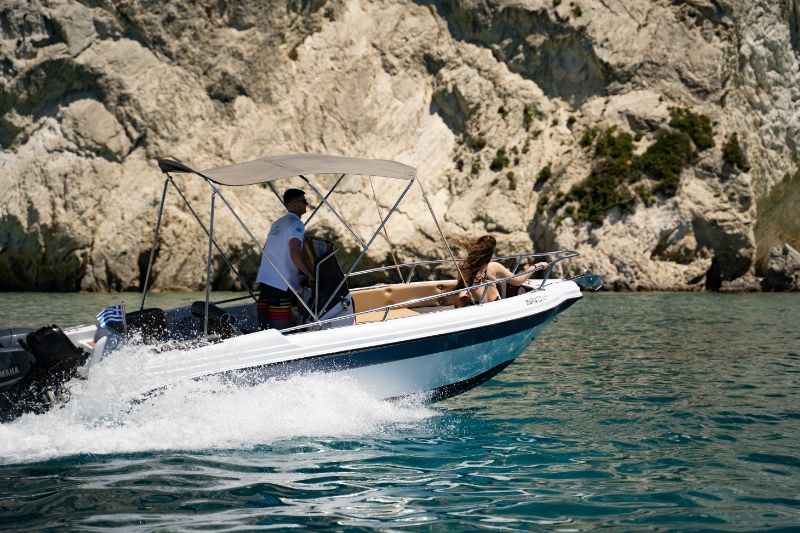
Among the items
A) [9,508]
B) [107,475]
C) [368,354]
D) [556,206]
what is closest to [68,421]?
[107,475]

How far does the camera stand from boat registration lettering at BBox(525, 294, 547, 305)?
360 inches

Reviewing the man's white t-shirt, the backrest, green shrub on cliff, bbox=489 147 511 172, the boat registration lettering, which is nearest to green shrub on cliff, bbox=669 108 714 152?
green shrub on cliff, bbox=489 147 511 172

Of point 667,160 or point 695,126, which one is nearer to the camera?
point 667,160

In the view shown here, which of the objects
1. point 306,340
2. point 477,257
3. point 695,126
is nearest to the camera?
point 306,340

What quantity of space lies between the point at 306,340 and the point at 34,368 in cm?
241

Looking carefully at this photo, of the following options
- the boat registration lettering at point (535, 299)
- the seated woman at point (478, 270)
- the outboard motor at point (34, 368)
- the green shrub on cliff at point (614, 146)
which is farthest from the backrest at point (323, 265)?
the green shrub on cliff at point (614, 146)

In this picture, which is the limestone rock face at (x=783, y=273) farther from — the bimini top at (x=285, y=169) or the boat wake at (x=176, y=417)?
the boat wake at (x=176, y=417)

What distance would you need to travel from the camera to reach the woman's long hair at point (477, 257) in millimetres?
9484

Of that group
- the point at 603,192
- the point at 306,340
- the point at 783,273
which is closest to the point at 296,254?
the point at 306,340

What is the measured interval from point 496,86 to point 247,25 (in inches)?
515

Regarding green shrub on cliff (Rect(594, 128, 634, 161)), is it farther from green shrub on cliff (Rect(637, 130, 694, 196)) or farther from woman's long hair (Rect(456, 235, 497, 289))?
woman's long hair (Rect(456, 235, 497, 289))

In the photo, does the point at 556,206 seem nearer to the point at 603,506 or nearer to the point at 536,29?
the point at 536,29

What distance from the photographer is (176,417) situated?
7.31 m

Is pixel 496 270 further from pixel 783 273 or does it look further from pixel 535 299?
pixel 783 273
